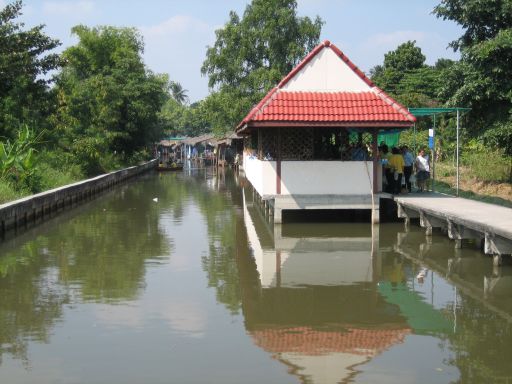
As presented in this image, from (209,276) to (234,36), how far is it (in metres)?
35.9

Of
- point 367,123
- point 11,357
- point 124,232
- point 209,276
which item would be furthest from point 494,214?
point 11,357

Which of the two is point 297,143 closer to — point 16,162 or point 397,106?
point 397,106

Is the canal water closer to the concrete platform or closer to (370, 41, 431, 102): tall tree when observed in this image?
the concrete platform

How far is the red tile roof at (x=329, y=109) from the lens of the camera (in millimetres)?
17172

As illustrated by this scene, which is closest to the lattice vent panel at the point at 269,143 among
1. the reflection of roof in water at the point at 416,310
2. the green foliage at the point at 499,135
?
the green foliage at the point at 499,135

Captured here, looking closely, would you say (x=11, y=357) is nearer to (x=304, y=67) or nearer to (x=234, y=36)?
(x=304, y=67)

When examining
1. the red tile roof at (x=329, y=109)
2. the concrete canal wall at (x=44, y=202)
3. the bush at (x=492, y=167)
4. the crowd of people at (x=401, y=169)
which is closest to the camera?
the concrete canal wall at (x=44, y=202)

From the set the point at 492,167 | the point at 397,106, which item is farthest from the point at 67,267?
the point at 492,167

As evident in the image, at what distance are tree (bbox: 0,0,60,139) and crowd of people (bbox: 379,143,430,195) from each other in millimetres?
14185

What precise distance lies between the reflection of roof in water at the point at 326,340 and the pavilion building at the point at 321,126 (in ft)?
30.7

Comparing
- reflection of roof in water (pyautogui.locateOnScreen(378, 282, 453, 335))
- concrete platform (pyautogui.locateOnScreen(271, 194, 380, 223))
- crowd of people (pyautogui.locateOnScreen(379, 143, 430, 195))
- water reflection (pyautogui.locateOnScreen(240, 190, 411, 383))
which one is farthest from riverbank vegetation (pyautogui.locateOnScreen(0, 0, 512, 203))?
reflection of roof in water (pyautogui.locateOnScreen(378, 282, 453, 335))

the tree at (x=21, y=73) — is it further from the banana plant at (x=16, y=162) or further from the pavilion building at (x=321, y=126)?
the pavilion building at (x=321, y=126)

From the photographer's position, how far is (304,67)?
18.5 meters

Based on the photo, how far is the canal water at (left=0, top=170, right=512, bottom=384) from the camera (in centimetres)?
706
